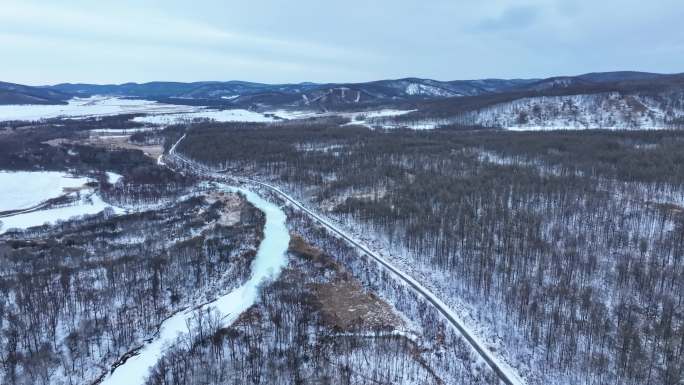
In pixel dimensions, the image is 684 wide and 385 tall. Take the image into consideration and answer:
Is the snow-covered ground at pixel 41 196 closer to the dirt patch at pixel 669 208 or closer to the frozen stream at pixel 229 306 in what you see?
the frozen stream at pixel 229 306

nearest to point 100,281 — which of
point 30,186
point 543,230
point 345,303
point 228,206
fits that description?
point 345,303

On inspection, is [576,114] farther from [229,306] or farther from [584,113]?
[229,306]

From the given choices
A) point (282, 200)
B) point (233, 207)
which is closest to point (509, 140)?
point (282, 200)

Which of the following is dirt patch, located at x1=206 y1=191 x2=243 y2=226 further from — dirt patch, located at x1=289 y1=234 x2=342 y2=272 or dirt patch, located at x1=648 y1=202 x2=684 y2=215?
dirt patch, located at x1=648 y1=202 x2=684 y2=215

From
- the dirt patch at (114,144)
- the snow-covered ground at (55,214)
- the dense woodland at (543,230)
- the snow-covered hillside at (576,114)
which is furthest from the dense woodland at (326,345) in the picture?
the snow-covered hillside at (576,114)

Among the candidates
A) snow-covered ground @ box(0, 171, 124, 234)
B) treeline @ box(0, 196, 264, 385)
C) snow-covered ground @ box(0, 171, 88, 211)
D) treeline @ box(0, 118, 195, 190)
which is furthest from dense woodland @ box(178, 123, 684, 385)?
snow-covered ground @ box(0, 171, 88, 211)

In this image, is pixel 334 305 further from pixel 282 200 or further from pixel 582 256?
pixel 282 200

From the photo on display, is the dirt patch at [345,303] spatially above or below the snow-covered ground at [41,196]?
below

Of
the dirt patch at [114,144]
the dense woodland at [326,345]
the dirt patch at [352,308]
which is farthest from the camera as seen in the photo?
the dirt patch at [114,144]
